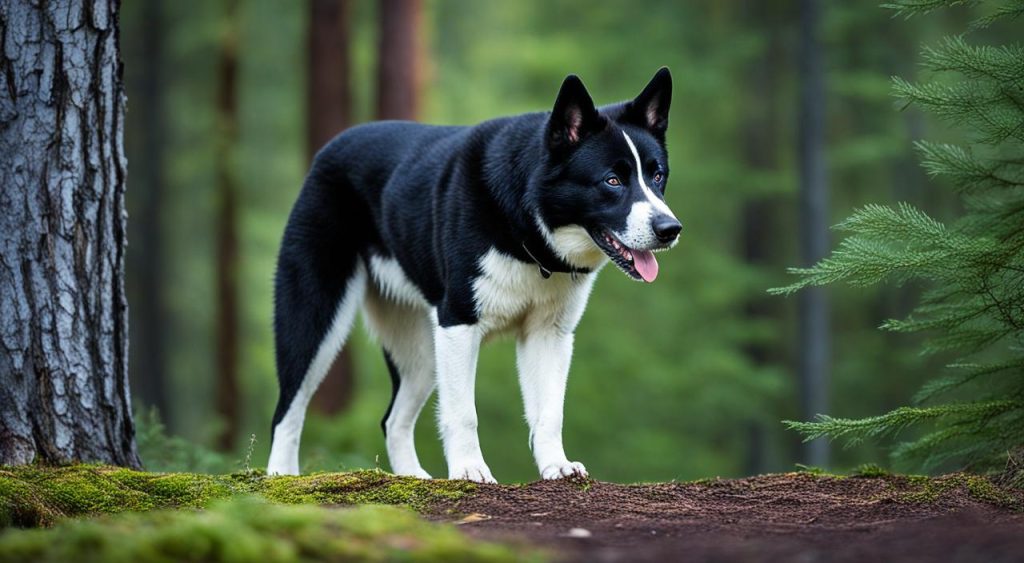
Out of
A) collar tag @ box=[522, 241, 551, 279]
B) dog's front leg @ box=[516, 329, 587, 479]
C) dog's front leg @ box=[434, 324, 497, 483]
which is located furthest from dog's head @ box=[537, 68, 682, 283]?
dog's front leg @ box=[434, 324, 497, 483]

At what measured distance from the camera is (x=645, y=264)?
5.04 m

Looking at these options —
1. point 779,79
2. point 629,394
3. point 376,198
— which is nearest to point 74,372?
point 376,198

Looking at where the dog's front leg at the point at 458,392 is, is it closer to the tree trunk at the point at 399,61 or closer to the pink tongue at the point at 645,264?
Answer: the pink tongue at the point at 645,264

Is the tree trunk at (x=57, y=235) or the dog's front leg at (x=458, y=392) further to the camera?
the dog's front leg at (x=458, y=392)

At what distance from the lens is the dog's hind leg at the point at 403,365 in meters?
6.47

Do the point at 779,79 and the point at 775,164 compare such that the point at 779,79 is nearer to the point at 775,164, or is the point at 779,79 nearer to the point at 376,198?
the point at 775,164

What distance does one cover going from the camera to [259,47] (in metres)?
18.4

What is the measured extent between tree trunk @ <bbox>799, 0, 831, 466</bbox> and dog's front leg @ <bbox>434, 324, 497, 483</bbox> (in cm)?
1061

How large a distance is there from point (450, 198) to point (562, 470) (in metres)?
1.53

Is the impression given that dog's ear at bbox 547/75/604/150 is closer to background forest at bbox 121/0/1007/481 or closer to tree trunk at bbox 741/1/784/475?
background forest at bbox 121/0/1007/481

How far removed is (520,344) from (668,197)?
13.2 meters

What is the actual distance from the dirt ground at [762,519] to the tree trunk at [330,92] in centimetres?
881

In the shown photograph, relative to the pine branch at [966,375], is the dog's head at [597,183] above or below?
above

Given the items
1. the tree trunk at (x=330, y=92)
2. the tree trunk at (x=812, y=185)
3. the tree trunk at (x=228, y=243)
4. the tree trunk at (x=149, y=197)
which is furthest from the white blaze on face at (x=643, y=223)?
the tree trunk at (x=149, y=197)
